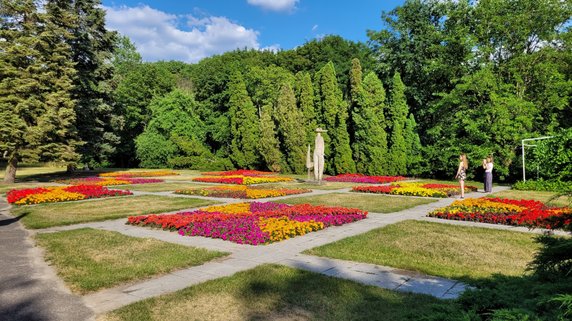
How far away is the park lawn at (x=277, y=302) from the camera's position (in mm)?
4488

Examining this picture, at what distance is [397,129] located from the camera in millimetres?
30125

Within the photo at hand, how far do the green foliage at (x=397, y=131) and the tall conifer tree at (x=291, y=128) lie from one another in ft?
25.3

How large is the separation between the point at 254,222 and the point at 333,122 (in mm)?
24874

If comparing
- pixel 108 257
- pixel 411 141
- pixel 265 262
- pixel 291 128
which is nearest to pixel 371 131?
pixel 411 141

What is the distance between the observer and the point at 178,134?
41.3 metres

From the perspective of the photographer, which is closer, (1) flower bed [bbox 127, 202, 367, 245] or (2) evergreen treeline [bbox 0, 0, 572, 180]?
(1) flower bed [bbox 127, 202, 367, 245]

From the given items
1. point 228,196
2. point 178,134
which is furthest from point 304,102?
point 228,196

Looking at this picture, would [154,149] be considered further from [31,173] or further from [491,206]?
[491,206]

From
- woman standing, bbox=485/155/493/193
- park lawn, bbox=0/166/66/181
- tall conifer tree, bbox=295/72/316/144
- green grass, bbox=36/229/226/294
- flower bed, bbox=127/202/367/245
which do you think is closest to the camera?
green grass, bbox=36/229/226/294

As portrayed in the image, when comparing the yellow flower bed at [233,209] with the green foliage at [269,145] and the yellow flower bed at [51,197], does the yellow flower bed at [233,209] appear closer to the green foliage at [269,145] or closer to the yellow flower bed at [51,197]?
the yellow flower bed at [51,197]

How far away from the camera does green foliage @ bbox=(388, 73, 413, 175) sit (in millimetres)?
29938

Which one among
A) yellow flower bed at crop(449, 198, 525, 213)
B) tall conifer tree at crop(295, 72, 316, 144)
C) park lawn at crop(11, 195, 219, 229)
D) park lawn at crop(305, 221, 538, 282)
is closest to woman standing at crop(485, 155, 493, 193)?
yellow flower bed at crop(449, 198, 525, 213)

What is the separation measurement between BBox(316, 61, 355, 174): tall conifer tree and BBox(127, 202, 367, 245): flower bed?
20.7 metres

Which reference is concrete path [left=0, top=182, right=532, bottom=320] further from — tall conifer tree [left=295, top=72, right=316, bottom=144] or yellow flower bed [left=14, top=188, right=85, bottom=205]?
tall conifer tree [left=295, top=72, right=316, bottom=144]
